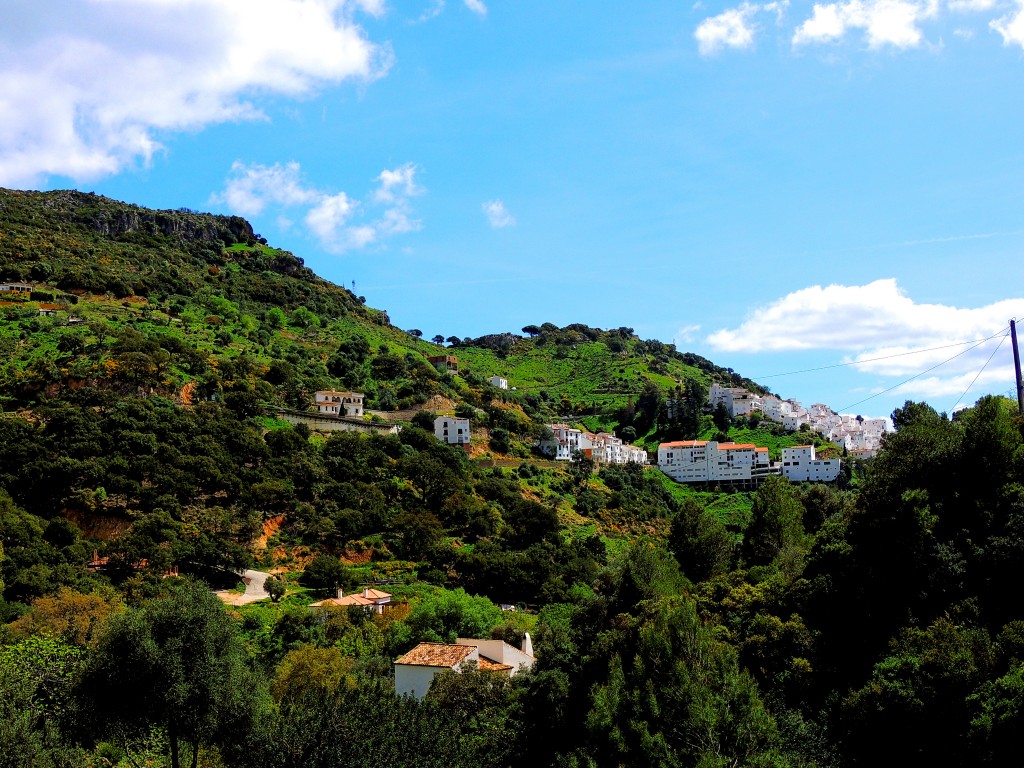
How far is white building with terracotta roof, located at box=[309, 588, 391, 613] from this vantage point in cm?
3856

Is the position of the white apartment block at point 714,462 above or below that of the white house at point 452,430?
below

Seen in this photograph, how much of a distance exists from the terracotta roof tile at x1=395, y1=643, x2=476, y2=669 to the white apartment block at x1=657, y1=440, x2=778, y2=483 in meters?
64.7

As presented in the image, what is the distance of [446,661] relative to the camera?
92.6 ft

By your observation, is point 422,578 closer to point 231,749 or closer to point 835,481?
point 231,749

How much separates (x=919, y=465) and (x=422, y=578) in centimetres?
2788

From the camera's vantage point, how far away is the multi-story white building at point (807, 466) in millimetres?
88250

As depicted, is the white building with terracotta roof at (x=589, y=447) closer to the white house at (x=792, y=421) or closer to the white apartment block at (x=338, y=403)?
the white apartment block at (x=338, y=403)

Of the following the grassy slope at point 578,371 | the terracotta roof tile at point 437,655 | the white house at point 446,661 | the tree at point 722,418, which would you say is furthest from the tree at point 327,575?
the grassy slope at point 578,371

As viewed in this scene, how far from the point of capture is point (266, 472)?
53781 mm

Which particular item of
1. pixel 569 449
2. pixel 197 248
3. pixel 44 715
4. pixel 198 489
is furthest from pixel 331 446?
pixel 197 248

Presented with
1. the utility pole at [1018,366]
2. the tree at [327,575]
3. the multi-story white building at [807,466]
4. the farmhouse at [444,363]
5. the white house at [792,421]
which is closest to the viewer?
the utility pole at [1018,366]

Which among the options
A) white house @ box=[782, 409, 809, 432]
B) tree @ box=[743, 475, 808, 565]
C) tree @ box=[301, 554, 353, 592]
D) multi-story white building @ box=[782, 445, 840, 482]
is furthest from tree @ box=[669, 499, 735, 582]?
white house @ box=[782, 409, 809, 432]

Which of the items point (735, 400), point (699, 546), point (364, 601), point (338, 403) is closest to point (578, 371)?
point (735, 400)

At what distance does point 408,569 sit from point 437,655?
62.9 feet
